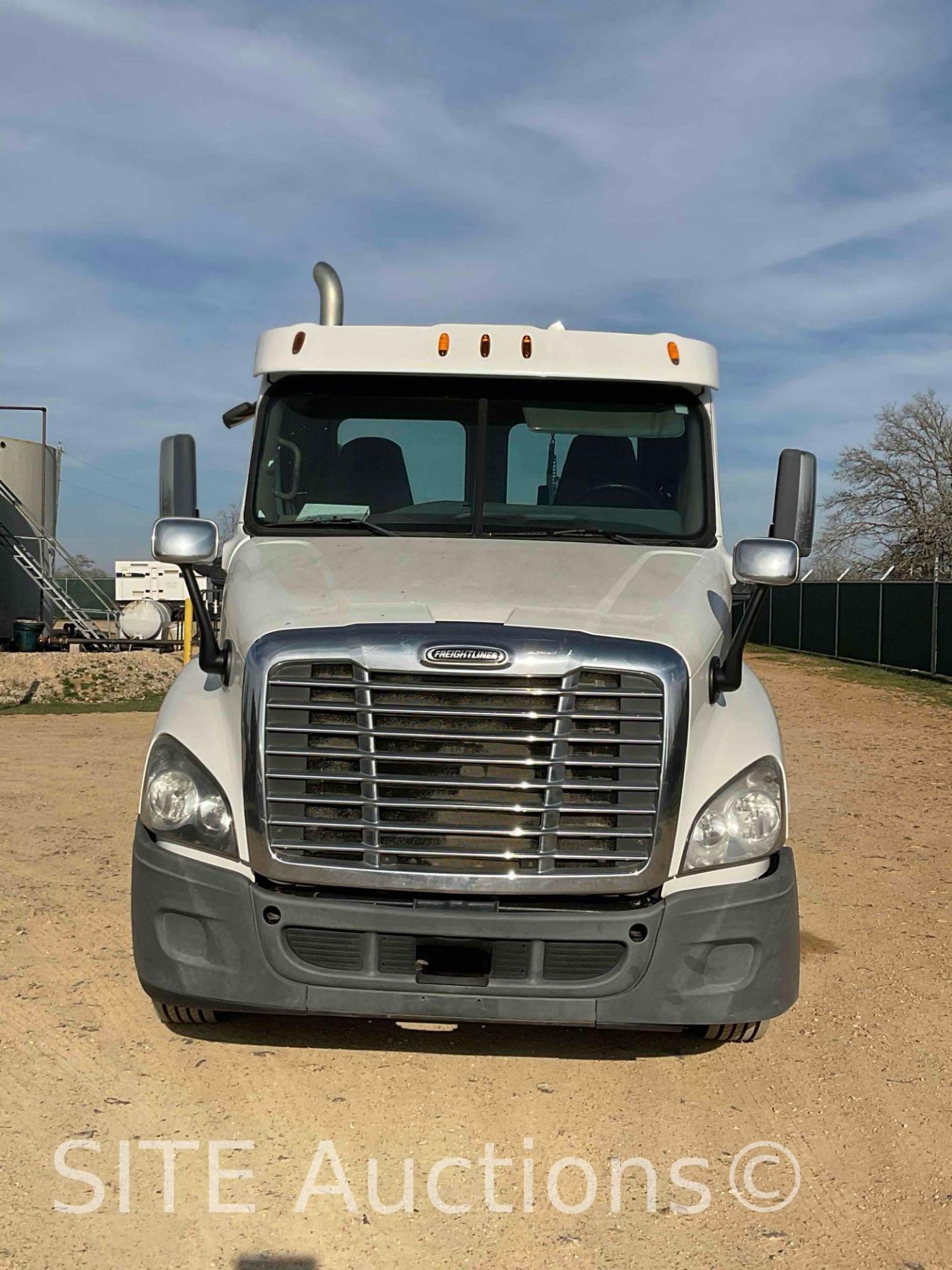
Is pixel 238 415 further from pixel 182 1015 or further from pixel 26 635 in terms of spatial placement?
pixel 26 635

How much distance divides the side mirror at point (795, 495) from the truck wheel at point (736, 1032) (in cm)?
179

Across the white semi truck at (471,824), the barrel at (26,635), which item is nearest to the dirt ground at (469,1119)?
the white semi truck at (471,824)

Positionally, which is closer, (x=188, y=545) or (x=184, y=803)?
(x=184, y=803)

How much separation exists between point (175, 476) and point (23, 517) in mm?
25324

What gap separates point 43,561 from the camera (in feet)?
96.0

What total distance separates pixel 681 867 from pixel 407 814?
0.87 meters

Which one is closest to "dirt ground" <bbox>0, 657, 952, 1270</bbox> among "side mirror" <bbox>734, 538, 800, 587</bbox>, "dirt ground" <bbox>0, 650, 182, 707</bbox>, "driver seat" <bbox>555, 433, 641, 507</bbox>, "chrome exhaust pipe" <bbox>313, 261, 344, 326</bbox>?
"side mirror" <bbox>734, 538, 800, 587</bbox>

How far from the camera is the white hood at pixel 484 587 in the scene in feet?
13.4

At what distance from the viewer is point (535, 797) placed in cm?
398

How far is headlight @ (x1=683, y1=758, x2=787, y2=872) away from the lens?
401 cm

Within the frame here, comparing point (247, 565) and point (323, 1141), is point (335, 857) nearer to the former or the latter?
point (323, 1141)

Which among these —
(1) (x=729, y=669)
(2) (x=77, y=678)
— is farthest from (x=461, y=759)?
(2) (x=77, y=678)

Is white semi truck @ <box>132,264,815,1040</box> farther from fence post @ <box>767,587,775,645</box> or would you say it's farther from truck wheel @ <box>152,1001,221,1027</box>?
fence post @ <box>767,587,775,645</box>

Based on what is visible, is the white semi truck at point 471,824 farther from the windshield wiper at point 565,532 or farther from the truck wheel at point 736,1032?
the windshield wiper at point 565,532
